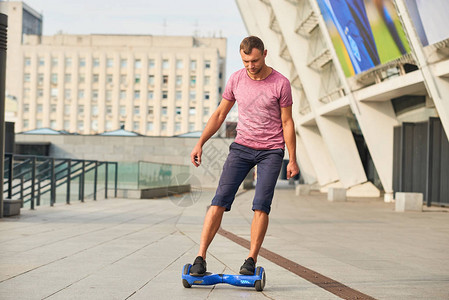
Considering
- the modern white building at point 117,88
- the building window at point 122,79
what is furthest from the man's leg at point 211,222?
the building window at point 122,79

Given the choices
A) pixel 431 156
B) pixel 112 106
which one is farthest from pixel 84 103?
pixel 431 156

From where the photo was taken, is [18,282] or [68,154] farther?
[68,154]

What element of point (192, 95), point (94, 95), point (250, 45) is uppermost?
point (192, 95)

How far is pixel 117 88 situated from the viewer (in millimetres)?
93750

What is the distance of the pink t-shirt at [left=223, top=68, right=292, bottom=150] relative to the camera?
15.8ft

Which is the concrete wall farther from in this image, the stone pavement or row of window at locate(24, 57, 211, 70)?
row of window at locate(24, 57, 211, 70)

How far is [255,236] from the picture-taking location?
484cm

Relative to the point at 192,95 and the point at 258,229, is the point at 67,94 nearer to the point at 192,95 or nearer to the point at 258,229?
the point at 192,95

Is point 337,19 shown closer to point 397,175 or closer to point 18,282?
point 397,175

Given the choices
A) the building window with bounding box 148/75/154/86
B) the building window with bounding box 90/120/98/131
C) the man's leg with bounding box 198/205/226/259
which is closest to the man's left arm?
the man's leg with bounding box 198/205/226/259

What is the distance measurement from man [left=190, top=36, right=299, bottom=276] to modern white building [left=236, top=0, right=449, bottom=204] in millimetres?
12393

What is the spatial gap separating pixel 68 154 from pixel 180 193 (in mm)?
16107

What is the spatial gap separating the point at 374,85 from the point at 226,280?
2190cm

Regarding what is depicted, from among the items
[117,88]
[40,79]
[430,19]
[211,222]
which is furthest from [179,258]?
[40,79]
